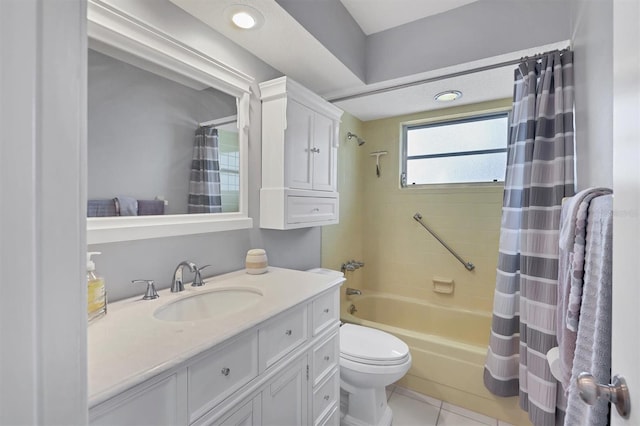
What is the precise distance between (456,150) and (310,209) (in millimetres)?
1629

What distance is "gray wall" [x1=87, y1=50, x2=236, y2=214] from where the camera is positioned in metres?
1.11

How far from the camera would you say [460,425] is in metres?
1.88

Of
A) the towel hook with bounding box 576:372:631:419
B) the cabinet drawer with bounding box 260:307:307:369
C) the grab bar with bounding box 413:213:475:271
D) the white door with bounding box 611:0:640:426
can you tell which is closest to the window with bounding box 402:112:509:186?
the grab bar with bounding box 413:213:475:271

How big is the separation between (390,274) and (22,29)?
2.94m

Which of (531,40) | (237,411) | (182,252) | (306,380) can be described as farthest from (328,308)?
(531,40)

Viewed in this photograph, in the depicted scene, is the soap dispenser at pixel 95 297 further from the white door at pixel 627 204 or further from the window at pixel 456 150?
the window at pixel 456 150

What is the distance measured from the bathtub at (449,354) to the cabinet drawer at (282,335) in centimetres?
123

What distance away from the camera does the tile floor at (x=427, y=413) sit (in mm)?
1902

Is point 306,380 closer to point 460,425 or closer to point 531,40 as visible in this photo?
point 460,425

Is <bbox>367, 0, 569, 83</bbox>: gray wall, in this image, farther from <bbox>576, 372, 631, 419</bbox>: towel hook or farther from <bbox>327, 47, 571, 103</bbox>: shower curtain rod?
<bbox>576, 372, 631, 419</bbox>: towel hook

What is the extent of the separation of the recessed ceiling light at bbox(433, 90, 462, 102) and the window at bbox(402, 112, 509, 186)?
0.38 metres

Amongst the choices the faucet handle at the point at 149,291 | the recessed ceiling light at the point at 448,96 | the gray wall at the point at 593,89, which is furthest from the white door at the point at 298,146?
the gray wall at the point at 593,89

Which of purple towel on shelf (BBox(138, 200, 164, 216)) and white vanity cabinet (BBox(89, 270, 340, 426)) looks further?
purple towel on shelf (BBox(138, 200, 164, 216))

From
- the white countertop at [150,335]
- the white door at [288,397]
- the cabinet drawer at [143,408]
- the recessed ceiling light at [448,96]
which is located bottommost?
the white door at [288,397]
